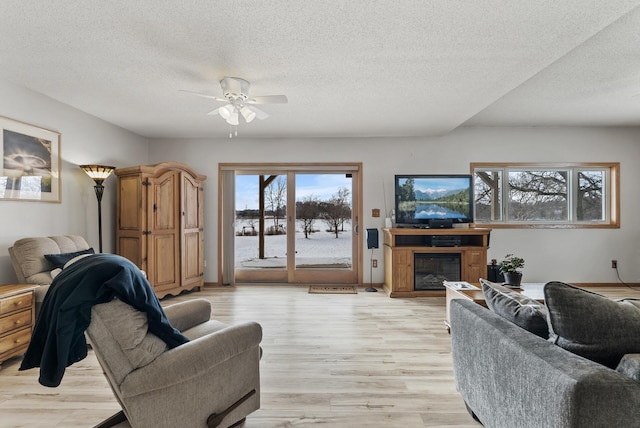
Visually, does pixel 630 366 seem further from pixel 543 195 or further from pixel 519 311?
pixel 543 195

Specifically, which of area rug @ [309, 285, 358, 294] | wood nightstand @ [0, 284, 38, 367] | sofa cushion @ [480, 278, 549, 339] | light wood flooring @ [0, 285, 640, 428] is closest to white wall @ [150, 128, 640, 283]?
area rug @ [309, 285, 358, 294]

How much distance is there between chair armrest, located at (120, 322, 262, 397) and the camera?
4.42ft

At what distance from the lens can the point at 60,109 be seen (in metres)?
3.57

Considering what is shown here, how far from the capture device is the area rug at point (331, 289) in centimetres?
483

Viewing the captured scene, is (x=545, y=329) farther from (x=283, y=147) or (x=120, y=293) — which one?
(x=283, y=147)

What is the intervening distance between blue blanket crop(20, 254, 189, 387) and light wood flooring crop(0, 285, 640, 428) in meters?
0.83

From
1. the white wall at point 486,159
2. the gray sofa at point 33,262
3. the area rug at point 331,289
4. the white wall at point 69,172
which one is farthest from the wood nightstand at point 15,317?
the area rug at point 331,289

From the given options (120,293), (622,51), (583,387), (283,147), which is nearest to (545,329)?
(583,387)

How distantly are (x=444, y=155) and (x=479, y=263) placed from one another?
1803mm

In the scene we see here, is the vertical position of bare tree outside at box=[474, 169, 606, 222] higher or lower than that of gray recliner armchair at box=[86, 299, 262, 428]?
higher

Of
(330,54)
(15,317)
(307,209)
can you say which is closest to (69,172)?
(15,317)

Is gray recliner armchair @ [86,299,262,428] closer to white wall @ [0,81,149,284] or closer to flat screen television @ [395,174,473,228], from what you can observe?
white wall @ [0,81,149,284]

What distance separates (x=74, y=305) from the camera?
1.24 m

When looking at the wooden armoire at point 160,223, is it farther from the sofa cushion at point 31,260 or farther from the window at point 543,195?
the window at point 543,195
